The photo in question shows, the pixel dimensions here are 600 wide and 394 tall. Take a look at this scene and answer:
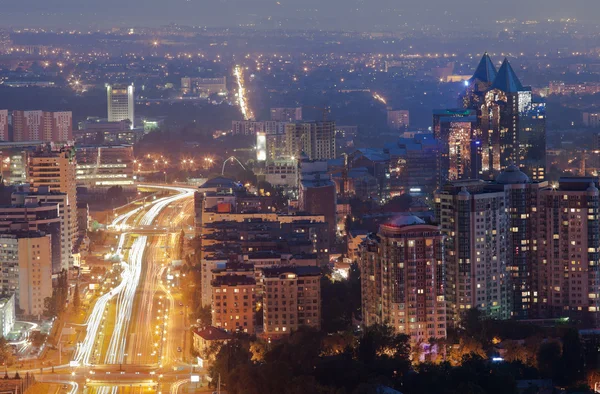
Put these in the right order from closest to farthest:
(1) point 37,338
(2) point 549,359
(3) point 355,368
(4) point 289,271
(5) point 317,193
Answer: (3) point 355,368, (2) point 549,359, (1) point 37,338, (4) point 289,271, (5) point 317,193

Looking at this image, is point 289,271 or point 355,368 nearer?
Result: point 355,368

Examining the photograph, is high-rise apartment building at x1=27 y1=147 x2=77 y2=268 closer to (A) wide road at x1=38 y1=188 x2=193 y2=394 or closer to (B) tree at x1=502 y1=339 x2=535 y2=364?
(A) wide road at x1=38 y1=188 x2=193 y2=394

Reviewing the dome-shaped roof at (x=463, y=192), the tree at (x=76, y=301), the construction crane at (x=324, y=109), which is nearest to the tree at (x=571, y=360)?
the dome-shaped roof at (x=463, y=192)

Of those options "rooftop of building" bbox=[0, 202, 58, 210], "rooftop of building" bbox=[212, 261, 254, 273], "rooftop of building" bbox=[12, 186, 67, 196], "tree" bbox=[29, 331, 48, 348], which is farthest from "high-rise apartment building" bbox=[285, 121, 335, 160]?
A: "tree" bbox=[29, 331, 48, 348]

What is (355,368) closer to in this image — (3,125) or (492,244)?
(492,244)

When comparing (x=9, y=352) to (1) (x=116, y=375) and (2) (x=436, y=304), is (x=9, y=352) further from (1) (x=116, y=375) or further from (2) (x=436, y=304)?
(2) (x=436, y=304)

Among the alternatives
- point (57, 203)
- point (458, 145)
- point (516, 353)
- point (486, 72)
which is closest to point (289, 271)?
point (516, 353)
